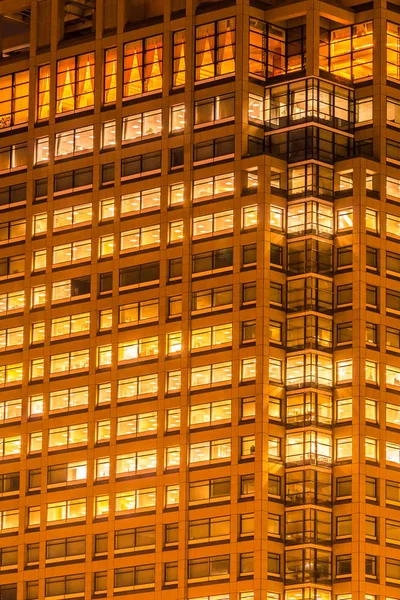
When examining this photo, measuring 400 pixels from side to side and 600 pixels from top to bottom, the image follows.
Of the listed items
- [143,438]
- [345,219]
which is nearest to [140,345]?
[143,438]

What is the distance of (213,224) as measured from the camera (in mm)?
160125

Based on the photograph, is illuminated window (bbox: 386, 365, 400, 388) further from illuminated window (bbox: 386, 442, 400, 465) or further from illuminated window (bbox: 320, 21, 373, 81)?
A: illuminated window (bbox: 320, 21, 373, 81)

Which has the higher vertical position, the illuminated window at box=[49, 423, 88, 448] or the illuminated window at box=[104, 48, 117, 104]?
the illuminated window at box=[104, 48, 117, 104]

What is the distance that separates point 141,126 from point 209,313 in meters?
17.1

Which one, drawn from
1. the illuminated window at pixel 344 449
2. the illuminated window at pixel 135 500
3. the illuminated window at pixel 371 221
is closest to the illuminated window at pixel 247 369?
the illuminated window at pixel 344 449

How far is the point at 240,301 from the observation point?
15712 centimetres

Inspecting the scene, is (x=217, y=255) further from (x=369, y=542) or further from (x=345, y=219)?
(x=369, y=542)

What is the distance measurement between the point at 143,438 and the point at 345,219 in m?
21.7

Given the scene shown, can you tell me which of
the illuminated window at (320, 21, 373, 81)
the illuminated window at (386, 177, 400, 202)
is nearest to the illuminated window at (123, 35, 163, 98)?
the illuminated window at (320, 21, 373, 81)

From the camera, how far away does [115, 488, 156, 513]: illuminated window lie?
159 meters

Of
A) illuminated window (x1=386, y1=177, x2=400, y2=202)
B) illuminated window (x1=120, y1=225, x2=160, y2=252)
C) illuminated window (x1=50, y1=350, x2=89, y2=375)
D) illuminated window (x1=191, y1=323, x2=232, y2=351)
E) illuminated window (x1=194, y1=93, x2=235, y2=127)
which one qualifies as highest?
illuminated window (x1=194, y1=93, x2=235, y2=127)

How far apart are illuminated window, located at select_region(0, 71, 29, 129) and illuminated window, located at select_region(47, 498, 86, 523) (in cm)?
3191

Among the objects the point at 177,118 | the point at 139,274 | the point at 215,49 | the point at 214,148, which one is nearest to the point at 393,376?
the point at 139,274

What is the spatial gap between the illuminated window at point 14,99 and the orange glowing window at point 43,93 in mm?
1496
